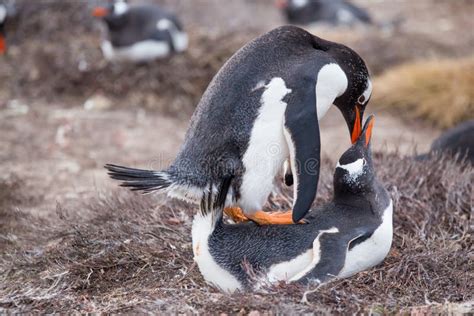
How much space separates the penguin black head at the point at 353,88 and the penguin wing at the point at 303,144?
35 cm

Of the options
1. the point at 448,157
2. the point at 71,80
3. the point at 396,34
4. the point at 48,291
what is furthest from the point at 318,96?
the point at 396,34

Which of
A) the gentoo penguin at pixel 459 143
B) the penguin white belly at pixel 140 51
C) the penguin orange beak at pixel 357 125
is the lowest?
the penguin white belly at pixel 140 51

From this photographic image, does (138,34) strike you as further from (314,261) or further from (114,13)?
(314,261)

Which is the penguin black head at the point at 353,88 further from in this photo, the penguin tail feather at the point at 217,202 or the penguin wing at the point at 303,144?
the penguin tail feather at the point at 217,202

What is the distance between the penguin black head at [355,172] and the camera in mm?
3814

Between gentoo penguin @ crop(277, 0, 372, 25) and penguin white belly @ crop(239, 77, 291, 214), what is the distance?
9.14 meters

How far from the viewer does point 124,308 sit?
11.3ft

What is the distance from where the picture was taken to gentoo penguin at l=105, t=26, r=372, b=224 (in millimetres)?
3461

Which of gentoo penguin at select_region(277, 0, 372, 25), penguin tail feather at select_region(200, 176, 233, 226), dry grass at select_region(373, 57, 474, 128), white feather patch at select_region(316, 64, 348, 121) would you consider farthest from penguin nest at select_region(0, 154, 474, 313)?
gentoo penguin at select_region(277, 0, 372, 25)

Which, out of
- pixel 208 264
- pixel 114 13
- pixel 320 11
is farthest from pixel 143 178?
pixel 320 11

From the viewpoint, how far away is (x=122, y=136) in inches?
286

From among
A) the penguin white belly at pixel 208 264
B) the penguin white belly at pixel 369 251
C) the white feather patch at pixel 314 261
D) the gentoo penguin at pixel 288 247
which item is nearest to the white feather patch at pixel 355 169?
the gentoo penguin at pixel 288 247

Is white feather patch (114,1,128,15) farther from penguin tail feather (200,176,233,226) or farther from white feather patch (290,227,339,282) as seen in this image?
white feather patch (290,227,339,282)

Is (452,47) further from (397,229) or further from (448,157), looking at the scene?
(397,229)
